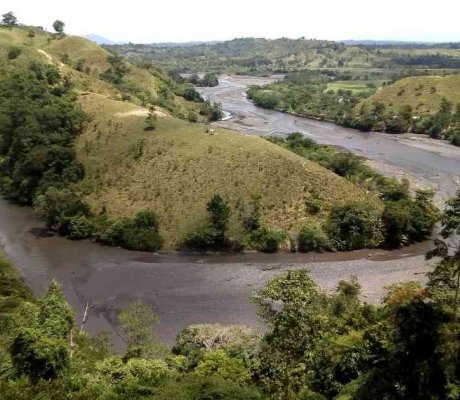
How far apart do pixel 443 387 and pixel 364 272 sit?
31.4 meters

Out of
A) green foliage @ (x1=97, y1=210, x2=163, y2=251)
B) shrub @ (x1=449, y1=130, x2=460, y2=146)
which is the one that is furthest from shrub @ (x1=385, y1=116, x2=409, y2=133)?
green foliage @ (x1=97, y1=210, x2=163, y2=251)

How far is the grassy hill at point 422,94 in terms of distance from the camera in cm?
12738

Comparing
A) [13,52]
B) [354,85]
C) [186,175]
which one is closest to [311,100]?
[354,85]

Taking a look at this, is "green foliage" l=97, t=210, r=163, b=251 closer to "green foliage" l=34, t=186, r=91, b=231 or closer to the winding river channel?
the winding river channel

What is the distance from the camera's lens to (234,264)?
51438mm

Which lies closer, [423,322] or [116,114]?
[423,322]

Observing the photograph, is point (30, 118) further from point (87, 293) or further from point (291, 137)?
point (291, 137)

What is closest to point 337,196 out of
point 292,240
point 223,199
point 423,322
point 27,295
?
point 292,240

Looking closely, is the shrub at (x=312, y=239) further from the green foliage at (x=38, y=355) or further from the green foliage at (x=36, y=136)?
the green foliage at (x=38, y=355)

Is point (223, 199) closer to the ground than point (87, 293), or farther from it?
farther from it

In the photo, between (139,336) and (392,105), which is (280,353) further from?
(392,105)

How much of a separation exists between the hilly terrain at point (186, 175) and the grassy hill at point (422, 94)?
75.2 meters

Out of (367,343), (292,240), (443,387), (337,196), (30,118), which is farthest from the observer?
(30,118)

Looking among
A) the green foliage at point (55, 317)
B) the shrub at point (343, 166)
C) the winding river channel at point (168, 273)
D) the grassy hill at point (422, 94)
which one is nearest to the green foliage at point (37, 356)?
the green foliage at point (55, 317)
